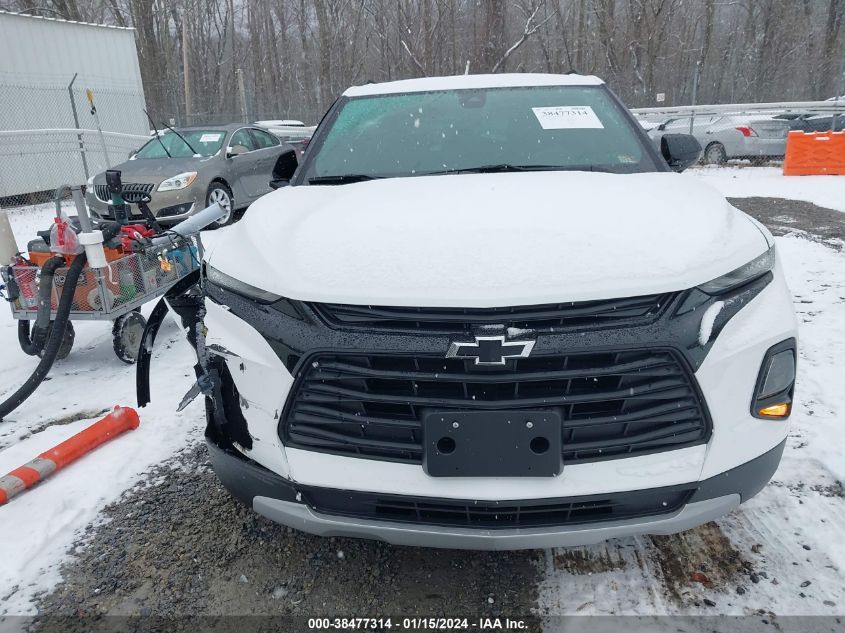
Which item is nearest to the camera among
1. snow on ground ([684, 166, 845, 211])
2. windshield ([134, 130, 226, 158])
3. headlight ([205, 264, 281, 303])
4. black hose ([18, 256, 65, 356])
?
headlight ([205, 264, 281, 303])

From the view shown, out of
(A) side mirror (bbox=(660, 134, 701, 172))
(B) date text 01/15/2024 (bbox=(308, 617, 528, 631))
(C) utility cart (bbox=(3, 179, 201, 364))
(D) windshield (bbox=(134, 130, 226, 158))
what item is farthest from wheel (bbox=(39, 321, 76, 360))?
(D) windshield (bbox=(134, 130, 226, 158))

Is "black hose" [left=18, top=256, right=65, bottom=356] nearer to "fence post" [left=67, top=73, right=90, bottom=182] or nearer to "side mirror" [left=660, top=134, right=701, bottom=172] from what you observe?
"side mirror" [left=660, top=134, right=701, bottom=172]

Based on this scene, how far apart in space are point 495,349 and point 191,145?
9.26 metres

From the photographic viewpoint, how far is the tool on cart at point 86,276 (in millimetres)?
3709

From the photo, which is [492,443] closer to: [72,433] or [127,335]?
[72,433]

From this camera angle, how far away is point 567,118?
313 centimetres

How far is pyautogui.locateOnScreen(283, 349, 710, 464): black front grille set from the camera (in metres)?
1.69

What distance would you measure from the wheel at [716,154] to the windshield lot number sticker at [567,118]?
1447cm

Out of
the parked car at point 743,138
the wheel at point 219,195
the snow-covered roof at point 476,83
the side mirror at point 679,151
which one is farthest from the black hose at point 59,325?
the parked car at point 743,138

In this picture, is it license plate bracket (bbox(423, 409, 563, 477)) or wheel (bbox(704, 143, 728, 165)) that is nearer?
license plate bracket (bbox(423, 409, 563, 477))

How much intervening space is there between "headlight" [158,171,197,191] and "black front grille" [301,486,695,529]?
25.9 ft

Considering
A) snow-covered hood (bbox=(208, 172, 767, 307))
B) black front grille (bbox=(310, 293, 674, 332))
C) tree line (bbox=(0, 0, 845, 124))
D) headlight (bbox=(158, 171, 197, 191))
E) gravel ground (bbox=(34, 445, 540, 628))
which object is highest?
tree line (bbox=(0, 0, 845, 124))

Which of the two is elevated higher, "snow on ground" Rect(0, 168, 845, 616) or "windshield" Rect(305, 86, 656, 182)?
"windshield" Rect(305, 86, 656, 182)

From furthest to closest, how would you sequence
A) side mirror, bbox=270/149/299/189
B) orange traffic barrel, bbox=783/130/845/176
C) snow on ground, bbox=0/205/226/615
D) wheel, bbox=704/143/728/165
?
wheel, bbox=704/143/728/165
orange traffic barrel, bbox=783/130/845/176
side mirror, bbox=270/149/299/189
snow on ground, bbox=0/205/226/615
